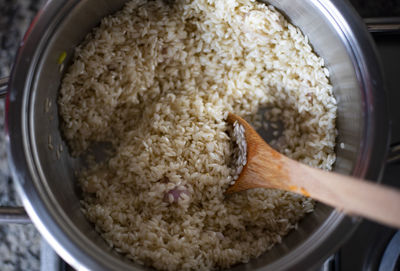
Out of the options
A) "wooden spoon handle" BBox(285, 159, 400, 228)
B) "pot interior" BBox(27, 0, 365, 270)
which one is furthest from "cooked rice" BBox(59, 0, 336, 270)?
"wooden spoon handle" BBox(285, 159, 400, 228)

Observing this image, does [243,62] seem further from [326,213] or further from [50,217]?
[50,217]

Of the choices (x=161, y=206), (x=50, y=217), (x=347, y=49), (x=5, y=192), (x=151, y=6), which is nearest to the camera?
(x=50, y=217)

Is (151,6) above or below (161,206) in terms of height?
above

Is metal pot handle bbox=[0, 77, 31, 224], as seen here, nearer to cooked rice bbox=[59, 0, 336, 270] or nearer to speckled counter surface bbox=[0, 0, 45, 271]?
cooked rice bbox=[59, 0, 336, 270]

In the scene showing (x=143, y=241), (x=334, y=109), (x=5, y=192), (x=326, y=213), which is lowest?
(x=5, y=192)

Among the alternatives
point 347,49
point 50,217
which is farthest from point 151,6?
point 50,217

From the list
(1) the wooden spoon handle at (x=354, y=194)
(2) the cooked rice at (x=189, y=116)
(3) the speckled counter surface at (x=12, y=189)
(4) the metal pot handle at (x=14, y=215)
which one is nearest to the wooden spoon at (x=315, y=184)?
(1) the wooden spoon handle at (x=354, y=194)
